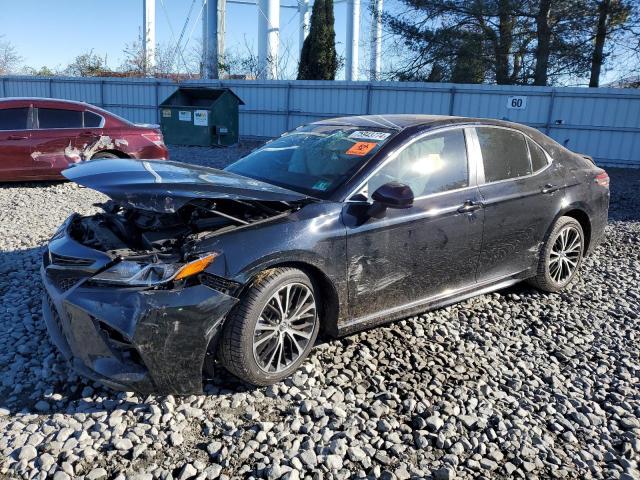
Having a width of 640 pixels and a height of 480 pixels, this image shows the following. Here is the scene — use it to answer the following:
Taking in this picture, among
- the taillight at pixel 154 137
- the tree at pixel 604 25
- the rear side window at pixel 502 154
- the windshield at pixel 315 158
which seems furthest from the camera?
the tree at pixel 604 25

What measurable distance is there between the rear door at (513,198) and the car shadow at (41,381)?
7.32 ft

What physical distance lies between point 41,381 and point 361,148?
2502 mm

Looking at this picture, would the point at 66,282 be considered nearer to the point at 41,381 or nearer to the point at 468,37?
the point at 41,381

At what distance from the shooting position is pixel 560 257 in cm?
490

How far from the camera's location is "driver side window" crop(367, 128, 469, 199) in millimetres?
3727

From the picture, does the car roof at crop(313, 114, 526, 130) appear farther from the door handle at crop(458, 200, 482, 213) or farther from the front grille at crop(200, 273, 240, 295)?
the front grille at crop(200, 273, 240, 295)

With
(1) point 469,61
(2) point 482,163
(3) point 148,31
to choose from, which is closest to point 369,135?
(2) point 482,163

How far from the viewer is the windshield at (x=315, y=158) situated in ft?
12.2

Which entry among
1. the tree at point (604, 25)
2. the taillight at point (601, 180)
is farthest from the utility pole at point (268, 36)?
the taillight at point (601, 180)

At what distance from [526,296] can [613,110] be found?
13.4 meters

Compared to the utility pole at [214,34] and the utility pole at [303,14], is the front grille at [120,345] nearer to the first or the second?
the utility pole at [214,34]

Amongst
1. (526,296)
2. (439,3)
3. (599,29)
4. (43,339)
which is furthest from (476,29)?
(43,339)

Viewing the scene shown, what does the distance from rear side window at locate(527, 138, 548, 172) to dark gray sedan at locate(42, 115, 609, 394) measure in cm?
1

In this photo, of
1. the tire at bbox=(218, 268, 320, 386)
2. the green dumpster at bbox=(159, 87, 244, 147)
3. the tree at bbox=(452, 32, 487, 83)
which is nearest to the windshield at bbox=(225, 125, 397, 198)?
the tire at bbox=(218, 268, 320, 386)
